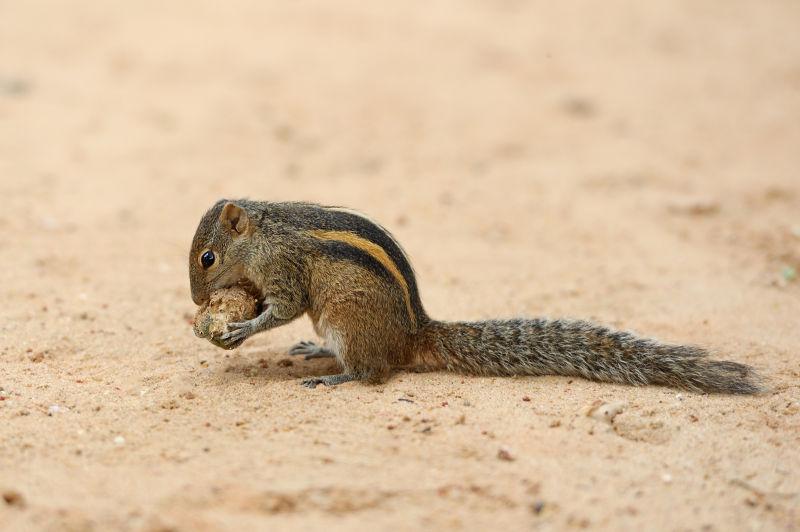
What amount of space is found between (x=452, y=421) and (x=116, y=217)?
16.9ft

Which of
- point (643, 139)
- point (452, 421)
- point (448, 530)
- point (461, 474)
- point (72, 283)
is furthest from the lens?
point (643, 139)

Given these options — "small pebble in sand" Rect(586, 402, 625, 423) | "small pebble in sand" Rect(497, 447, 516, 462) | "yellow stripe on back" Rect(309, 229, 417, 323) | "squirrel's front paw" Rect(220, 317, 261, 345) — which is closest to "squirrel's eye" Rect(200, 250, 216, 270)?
"squirrel's front paw" Rect(220, 317, 261, 345)

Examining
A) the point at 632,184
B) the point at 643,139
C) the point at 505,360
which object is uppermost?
the point at 643,139

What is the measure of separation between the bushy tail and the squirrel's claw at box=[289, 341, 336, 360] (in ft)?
2.71

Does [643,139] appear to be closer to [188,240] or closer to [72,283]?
[188,240]

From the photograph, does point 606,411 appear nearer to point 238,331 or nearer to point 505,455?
point 505,455

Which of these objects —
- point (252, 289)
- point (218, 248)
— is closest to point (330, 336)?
point (252, 289)

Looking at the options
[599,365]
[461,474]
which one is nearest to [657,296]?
[599,365]

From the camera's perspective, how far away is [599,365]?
529 cm

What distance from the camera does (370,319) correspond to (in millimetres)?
5371

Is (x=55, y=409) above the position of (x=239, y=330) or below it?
below

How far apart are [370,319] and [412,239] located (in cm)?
318

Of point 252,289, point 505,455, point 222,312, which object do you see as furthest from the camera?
point 252,289

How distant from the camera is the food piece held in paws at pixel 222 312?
17.5ft
